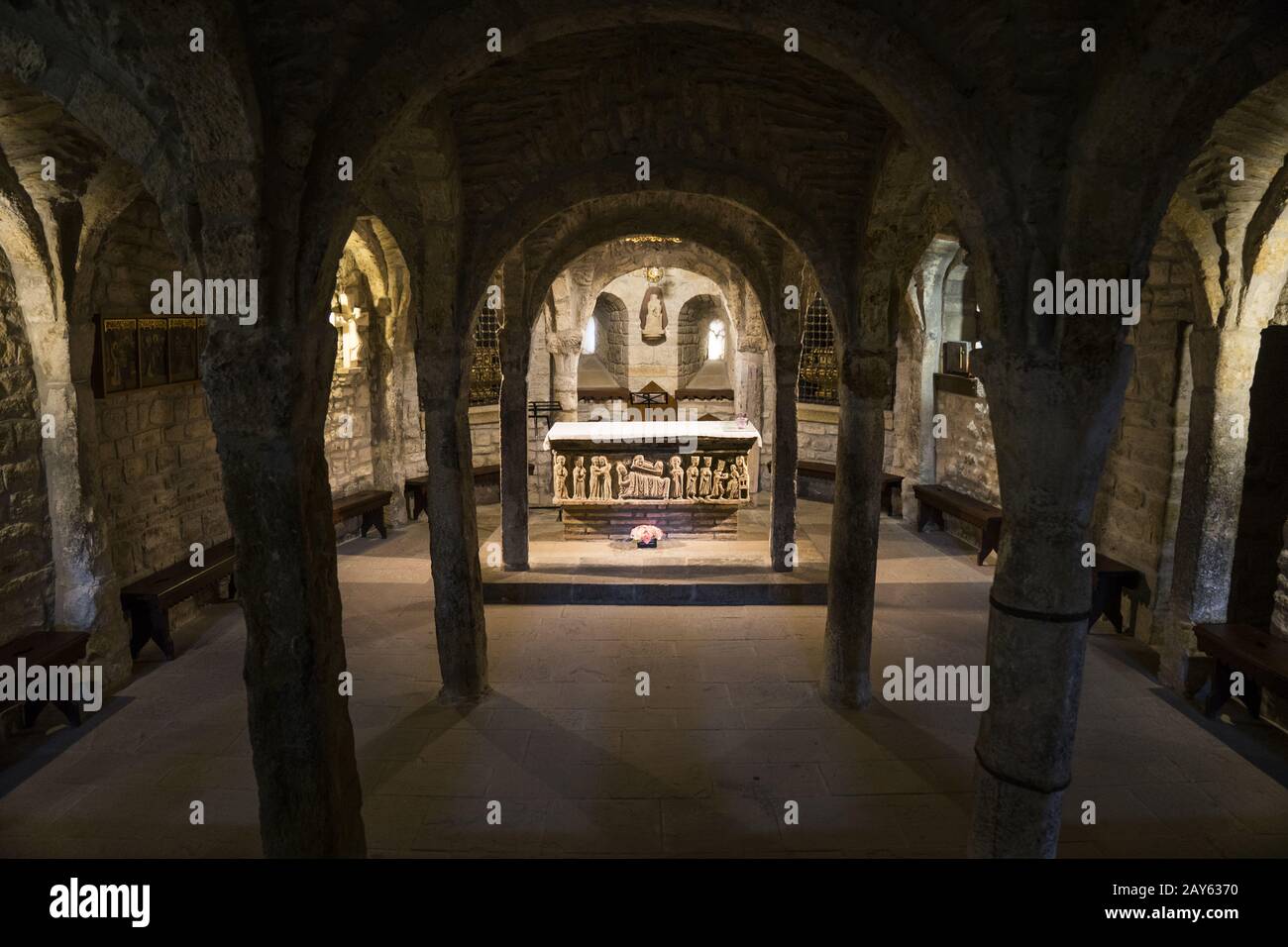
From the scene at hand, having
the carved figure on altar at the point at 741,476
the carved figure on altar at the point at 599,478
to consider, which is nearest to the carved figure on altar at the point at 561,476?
the carved figure on altar at the point at 599,478

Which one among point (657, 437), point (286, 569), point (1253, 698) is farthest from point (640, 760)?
point (657, 437)

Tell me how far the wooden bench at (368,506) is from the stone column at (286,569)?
7456 mm

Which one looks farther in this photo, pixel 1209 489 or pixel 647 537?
pixel 647 537

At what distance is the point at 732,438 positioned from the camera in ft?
36.0

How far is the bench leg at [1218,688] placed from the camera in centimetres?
620

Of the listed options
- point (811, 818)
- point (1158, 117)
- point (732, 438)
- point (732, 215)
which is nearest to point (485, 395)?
point (732, 438)

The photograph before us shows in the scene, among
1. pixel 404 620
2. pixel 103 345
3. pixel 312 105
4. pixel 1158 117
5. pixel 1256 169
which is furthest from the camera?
pixel 404 620

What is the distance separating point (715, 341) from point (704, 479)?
403 inches

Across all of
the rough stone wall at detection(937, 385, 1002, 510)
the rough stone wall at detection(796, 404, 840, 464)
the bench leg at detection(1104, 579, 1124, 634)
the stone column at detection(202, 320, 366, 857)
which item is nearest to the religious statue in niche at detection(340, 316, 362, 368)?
the rough stone wall at detection(796, 404, 840, 464)

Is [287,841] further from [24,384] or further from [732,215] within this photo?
[732,215]

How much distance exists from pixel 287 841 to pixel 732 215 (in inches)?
296

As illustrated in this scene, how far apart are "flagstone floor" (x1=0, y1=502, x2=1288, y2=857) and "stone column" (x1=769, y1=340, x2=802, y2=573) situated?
5.33ft

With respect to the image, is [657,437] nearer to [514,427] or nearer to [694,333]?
[514,427]

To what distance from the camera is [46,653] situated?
19.1 ft
